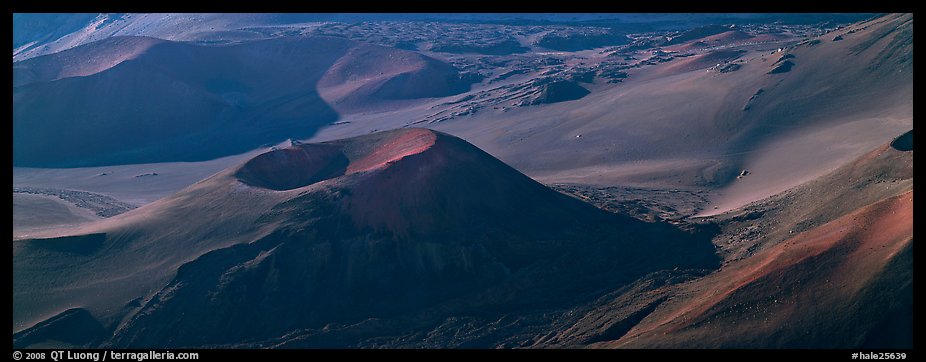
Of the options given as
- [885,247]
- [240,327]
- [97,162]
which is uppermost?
[885,247]

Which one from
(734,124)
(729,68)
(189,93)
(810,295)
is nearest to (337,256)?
(810,295)

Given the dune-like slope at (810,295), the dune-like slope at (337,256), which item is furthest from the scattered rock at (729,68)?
the dune-like slope at (810,295)


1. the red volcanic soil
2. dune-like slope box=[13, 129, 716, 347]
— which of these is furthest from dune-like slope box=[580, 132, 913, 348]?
dune-like slope box=[13, 129, 716, 347]

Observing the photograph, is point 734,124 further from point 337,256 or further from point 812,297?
point 337,256

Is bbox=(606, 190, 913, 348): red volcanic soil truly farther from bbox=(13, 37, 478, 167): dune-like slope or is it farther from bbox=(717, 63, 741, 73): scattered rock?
bbox=(13, 37, 478, 167): dune-like slope

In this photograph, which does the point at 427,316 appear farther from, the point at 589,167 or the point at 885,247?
the point at 589,167

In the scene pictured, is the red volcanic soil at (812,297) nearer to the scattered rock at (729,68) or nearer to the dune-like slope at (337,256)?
the dune-like slope at (337,256)

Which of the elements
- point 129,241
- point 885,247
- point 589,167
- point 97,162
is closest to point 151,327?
point 129,241
